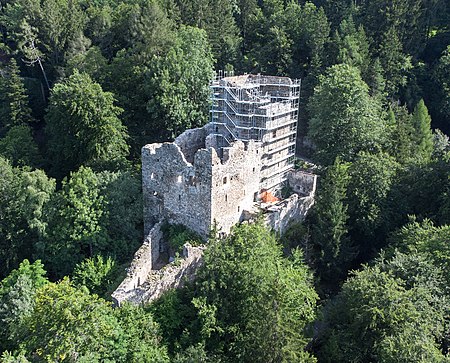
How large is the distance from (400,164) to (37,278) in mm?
24201

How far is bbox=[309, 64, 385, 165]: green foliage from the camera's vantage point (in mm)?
37062

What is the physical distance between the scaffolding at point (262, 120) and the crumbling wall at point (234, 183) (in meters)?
2.09

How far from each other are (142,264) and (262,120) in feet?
41.8

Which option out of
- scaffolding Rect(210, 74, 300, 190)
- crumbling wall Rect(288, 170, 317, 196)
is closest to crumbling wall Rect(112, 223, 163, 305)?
scaffolding Rect(210, 74, 300, 190)

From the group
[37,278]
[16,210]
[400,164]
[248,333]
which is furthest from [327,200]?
[16,210]

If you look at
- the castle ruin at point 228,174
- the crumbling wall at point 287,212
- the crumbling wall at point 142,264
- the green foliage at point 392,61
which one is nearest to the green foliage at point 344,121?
the castle ruin at point 228,174

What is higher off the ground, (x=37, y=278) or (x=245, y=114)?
(x=245, y=114)

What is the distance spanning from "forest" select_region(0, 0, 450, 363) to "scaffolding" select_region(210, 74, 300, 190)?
→ 2.98 meters

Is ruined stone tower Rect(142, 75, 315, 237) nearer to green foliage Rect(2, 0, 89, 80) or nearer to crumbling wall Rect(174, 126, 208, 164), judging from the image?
crumbling wall Rect(174, 126, 208, 164)

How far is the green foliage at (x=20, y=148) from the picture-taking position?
3869 cm

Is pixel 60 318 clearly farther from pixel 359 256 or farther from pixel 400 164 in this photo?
pixel 400 164

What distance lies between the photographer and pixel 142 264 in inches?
1092

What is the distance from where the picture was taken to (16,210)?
32.5m

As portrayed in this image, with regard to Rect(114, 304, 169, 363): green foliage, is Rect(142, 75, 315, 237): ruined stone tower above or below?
above
